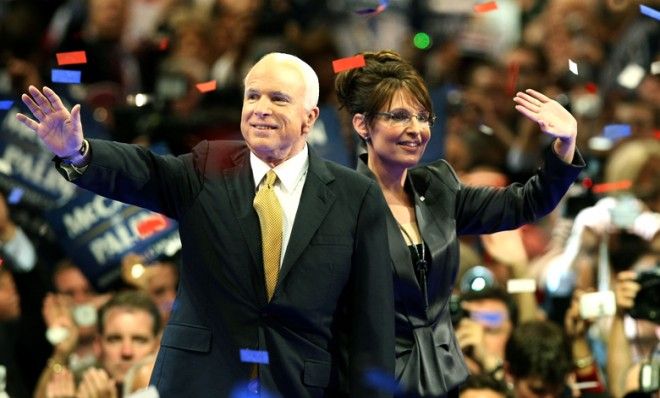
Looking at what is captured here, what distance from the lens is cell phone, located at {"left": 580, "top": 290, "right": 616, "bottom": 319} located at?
6305mm

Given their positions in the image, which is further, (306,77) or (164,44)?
A: (164,44)

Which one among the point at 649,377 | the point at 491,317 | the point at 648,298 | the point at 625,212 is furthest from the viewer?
the point at 625,212

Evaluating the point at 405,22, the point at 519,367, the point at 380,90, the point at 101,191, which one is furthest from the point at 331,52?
the point at 101,191

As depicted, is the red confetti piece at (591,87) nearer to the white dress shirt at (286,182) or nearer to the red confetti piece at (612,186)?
the red confetti piece at (612,186)

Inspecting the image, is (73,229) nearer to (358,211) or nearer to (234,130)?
(234,130)

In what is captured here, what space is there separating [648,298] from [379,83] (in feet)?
6.19

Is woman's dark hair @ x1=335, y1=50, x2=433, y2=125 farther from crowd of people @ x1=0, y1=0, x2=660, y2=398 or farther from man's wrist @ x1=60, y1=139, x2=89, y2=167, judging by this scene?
man's wrist @ x1=60, y1=139, x2=89, y2=167

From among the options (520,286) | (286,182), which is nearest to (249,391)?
(286,182)

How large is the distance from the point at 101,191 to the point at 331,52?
4.40m

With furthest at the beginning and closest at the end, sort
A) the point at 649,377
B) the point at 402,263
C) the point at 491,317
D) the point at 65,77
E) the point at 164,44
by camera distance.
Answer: the point at 164,44, the point at 491,317, the point at 649,377, the point at 65,77, the point at 402,263

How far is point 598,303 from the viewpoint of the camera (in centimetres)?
631

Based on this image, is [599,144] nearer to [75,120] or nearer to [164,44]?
[164,44]

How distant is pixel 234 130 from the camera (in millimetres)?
7340

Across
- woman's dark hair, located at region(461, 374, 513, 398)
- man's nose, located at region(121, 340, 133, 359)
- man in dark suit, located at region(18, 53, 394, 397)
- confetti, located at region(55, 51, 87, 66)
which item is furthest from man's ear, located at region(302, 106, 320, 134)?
confetti, located at region(55, 51, 87, 66)
